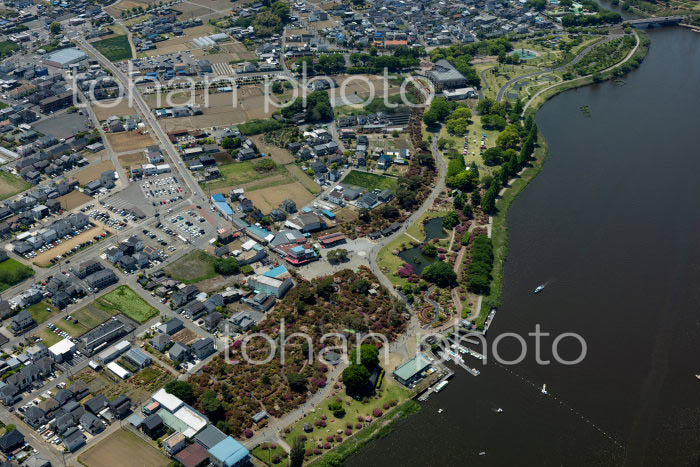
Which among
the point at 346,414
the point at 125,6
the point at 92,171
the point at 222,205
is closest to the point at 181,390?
the point at 346,414

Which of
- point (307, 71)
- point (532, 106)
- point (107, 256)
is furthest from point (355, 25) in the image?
point (107, 256)

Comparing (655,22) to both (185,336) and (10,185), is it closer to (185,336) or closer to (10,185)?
(185,336)

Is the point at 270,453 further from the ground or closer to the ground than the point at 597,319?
closer to the ground

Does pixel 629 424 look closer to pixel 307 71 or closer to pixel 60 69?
pixel 307 71

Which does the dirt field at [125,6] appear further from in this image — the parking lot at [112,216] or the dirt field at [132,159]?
the parking lot at [112,216]

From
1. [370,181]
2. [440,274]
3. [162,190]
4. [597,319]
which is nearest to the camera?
[597,319]
